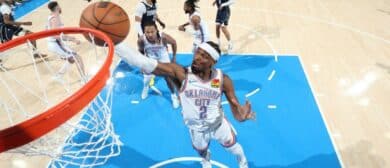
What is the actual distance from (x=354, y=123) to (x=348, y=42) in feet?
11.5

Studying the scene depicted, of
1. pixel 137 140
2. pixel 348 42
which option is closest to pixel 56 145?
pixel 137 140

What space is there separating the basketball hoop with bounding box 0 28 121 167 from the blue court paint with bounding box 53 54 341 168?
42 centimetres

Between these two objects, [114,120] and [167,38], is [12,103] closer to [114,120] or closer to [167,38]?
[114,120]

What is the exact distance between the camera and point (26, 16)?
1088 cm

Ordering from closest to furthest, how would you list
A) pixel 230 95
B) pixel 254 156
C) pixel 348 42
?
pixel 230 95 → pixel 254 156 → pixel 348 42

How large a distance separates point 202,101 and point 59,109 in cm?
161

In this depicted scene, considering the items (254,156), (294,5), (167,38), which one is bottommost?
(294,5)

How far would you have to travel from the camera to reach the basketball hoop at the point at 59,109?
2467mm

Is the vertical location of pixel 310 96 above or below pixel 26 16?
below

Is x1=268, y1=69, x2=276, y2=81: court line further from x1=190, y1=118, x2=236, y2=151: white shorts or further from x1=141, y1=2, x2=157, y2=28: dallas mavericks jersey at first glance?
x1=190, y1=118, x2=236, y2=151: white shorts

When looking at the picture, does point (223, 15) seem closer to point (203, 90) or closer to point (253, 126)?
point (253, 126)

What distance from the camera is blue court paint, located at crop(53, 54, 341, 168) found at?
4.87m

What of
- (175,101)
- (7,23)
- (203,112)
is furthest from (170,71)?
(7,23)

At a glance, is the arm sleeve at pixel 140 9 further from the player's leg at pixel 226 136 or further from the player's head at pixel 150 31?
the player's leg at pixel 226 136
